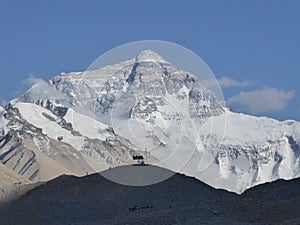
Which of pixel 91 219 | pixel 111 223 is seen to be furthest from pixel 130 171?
pixel 111 223

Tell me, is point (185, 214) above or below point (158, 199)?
below

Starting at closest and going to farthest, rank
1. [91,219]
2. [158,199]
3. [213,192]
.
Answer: [91,219], [158,199], [213,192]

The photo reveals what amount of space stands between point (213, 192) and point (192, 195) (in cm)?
341

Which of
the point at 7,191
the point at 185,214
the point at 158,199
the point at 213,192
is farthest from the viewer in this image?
the point at 7,191

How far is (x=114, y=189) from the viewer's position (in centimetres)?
7894

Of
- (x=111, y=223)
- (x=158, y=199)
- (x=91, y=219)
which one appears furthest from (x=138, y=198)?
(x=111, y=223)

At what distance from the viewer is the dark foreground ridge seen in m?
57.0

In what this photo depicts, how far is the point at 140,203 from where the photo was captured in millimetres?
75125

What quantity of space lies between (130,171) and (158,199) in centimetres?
1003

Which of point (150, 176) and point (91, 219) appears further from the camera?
point (150, 176)

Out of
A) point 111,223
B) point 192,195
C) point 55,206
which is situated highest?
point 192,195

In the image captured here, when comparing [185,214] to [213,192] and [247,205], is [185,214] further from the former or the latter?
[213,192]

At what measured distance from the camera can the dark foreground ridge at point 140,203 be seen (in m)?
57.0

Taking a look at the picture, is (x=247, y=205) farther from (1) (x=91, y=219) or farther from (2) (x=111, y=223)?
(1) (x=91, y=219)
